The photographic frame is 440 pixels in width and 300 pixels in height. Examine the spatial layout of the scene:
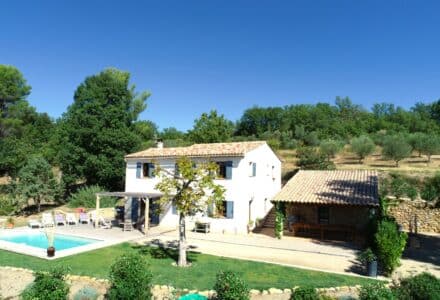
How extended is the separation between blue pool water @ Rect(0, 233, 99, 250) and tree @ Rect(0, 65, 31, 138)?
1210 inches

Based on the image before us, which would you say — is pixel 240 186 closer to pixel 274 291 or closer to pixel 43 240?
pixel 274 291

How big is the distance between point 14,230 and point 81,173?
1417 cm

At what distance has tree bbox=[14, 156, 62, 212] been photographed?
27.0 m

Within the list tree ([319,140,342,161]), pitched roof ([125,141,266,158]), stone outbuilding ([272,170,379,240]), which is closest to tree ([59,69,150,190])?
pitched roof ([125,141,266,158])

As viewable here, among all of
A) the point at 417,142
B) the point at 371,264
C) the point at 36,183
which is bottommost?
the point at 371,264

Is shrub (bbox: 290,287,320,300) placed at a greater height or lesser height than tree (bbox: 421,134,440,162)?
lesser

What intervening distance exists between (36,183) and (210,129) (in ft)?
85.6

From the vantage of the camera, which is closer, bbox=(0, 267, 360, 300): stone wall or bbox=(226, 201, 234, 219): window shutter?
bbox=(0, 267, 360, 300): stone wall

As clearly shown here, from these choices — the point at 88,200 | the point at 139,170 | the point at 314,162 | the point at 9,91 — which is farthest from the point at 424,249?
the point at 9,91

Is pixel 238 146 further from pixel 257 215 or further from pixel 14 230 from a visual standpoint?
pixel 14 230

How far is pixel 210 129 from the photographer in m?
48.1

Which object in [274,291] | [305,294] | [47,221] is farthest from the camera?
[47,221]

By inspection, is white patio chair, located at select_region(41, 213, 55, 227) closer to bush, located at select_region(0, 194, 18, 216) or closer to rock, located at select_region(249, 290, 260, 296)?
bush, located at select_region(0, 194, 18, 216)

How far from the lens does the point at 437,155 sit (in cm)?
4884
